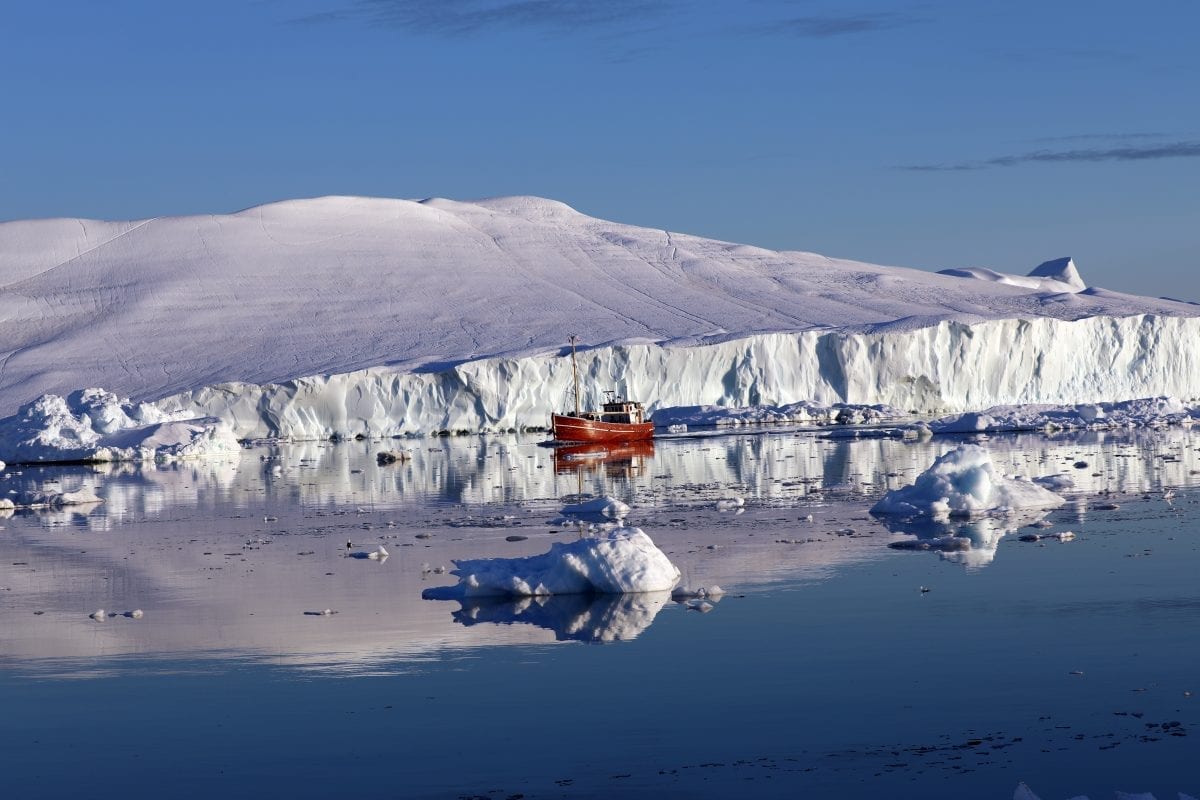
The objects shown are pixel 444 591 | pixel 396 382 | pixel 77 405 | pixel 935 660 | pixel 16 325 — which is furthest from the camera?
pixel 16 325

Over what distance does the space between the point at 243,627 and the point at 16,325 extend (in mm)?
42544

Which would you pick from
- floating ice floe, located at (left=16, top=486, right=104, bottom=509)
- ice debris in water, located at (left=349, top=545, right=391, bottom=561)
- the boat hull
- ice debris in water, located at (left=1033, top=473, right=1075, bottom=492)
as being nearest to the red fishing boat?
the boat hull

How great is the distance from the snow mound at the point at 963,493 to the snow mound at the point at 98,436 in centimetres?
1947

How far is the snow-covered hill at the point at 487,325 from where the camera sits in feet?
131

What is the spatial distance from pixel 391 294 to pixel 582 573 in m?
40.8

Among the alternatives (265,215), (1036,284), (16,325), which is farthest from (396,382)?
(1036,284)

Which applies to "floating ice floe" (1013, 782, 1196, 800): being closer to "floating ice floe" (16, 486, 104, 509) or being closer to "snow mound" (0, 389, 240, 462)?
"floating ice floe" (16, 486, 104, 509)

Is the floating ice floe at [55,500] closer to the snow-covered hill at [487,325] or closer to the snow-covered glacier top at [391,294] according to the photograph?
the snow-covered hill at [487,325]

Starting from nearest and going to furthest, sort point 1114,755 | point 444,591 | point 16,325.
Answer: point 1114,755 < point 444,591 < point 16,325

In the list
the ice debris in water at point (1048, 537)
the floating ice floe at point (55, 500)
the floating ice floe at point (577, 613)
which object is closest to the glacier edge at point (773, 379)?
the floating ice floe at point (55, 500)

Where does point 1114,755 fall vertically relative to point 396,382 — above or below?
below

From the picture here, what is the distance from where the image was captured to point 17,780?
635 cm

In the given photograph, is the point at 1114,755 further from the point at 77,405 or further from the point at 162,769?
the point at 77,405

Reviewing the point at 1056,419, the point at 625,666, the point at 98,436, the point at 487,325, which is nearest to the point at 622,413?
the point at 1056,419
